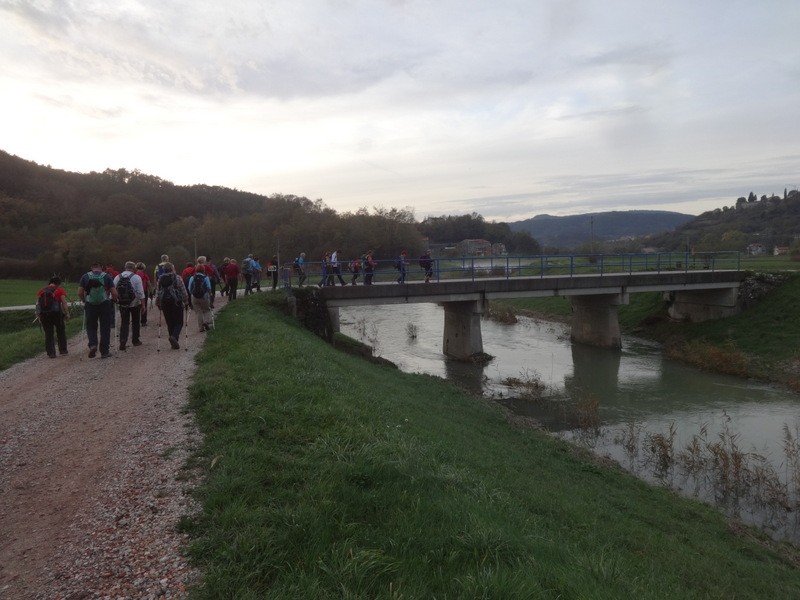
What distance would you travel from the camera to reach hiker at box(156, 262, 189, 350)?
41.1 ft

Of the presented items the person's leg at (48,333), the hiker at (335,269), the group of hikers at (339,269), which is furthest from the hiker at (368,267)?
the person's leg at (48,333)

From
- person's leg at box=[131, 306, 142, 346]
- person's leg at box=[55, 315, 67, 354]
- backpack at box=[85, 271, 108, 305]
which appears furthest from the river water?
person's leg at box=[55, 315, 67, 354]

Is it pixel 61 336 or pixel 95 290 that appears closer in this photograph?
pixel 95 290

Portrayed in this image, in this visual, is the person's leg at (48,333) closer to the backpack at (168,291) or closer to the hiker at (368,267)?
the backpack at (168,291)

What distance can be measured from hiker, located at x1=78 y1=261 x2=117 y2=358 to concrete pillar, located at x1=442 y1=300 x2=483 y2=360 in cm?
1683

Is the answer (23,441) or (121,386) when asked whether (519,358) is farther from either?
(23,441)

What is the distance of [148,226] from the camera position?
73.9m

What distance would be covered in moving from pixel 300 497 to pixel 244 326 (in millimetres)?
10378

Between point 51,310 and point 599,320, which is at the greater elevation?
point 51,310

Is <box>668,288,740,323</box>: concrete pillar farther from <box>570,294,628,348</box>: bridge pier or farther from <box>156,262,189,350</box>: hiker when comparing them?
<box>156,262,189,350</box>: hiker

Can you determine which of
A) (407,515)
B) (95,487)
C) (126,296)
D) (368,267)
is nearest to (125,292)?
(126,296)

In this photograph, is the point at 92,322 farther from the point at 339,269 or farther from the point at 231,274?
the point at 339,269

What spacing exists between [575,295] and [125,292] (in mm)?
23423

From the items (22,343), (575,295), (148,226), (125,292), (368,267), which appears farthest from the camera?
(148,226)
